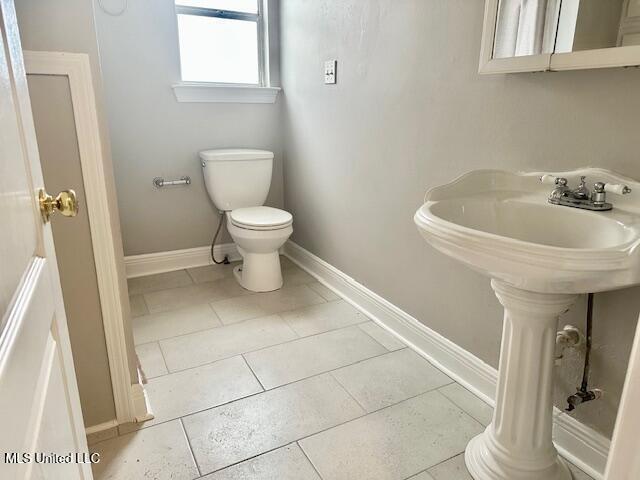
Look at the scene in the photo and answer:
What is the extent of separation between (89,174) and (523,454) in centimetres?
149

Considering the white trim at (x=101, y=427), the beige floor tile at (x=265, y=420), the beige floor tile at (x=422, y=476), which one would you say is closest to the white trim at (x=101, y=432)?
the white trim at (x=101, y=427)

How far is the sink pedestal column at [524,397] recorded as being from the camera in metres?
1.18

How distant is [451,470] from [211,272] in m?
1.99

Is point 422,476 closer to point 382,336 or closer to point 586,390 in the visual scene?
point 586,390

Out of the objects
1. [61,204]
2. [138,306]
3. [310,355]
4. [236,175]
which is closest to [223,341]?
[310,355]

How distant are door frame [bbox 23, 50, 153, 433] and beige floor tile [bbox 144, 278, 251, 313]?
0.89 meters

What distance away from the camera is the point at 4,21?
2.08 ft

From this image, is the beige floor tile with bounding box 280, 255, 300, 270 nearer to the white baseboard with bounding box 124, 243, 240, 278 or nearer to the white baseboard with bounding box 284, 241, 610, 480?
the white baseboard with bounding box 284, 241, 610, 480

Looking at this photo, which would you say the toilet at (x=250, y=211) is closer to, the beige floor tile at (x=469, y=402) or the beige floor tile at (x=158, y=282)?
the beige floor tile at (x=158, y=282)

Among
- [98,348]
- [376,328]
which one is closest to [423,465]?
[376,328]

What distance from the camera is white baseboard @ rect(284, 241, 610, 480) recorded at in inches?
53.0

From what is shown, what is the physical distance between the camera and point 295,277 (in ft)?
9.30

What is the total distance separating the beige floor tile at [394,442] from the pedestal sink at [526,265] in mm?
102

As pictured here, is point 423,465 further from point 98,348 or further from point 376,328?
point 98,348
